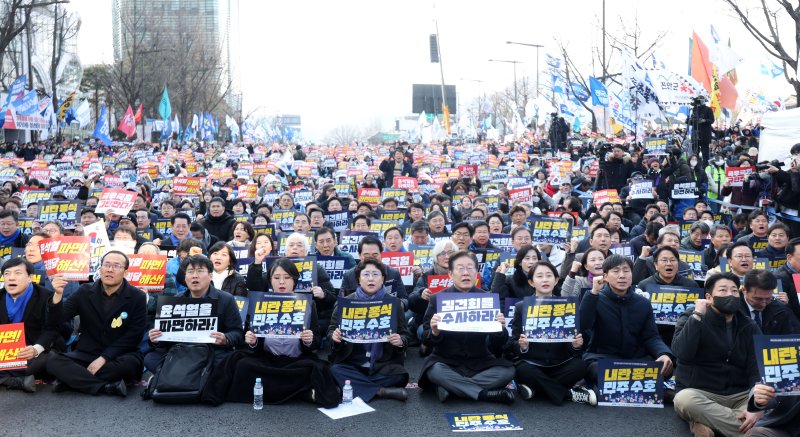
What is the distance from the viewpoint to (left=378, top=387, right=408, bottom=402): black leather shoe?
760 centimetres

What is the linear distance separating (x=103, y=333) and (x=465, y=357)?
3449mm

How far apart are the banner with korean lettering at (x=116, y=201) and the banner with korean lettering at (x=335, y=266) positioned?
4726 millimetres

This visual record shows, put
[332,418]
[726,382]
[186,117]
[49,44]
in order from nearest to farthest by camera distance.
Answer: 1. [726,382]
2. [332,418]
3. [186,117]
4. [49,44]

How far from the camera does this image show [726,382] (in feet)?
21.7

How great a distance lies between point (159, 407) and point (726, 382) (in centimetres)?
485

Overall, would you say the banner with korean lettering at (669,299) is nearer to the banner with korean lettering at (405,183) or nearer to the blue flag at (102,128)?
the banner with korean lettering at (405,183)

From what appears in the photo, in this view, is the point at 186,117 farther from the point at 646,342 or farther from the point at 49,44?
the point at 646,342

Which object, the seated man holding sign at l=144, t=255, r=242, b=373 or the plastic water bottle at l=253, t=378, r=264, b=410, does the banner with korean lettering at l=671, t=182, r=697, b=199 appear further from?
the plastic water bottle at l=253, t=378, r=264, b=410

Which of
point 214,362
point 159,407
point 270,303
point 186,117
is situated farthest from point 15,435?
point 186,117

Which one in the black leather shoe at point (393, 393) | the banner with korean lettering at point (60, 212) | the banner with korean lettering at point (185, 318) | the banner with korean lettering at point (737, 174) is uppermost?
the banner with korean lettering at point (737, 174)

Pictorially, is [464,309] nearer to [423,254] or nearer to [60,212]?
[423,254]

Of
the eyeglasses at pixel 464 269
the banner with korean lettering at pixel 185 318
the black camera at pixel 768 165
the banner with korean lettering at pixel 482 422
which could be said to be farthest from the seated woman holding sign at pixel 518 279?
the black camera at pixel 768 165

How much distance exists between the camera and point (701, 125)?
18.0 metres

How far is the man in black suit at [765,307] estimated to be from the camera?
6742 millimetres
